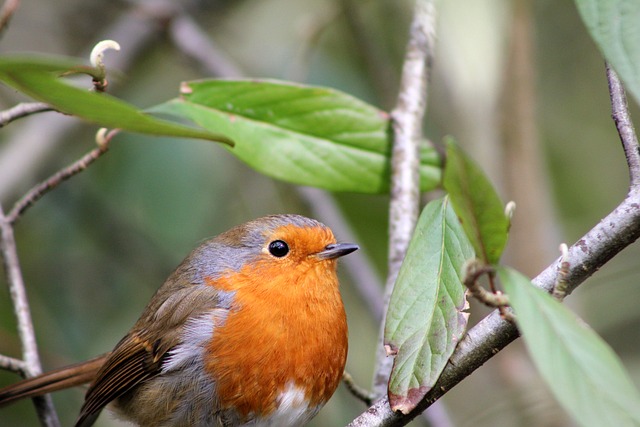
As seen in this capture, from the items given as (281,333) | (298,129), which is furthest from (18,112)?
(281,333)

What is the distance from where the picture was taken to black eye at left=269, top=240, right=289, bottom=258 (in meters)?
3.28

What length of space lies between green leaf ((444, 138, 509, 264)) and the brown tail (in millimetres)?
2019

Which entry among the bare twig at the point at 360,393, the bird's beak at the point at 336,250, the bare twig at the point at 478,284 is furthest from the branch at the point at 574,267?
the bird's beak at the point at 336,250

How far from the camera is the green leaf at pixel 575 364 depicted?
4.48ft

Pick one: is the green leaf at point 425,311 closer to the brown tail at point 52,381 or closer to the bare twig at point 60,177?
the bare twig at point 60,177

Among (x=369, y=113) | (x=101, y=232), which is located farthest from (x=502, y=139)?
(x=101, y=232)

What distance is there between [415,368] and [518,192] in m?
2.61

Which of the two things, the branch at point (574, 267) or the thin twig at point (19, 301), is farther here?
the thin twig at point (19, 301)

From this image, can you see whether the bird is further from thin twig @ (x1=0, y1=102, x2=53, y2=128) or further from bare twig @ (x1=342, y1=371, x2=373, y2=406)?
thin twig @ (x1=0, y1=102, x2=53, y2=128)

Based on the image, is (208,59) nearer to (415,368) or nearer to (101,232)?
(101,232)

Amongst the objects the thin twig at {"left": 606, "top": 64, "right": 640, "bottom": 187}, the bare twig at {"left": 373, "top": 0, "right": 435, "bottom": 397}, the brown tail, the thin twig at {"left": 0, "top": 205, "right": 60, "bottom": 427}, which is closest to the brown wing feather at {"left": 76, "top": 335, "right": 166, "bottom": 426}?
the brown tail

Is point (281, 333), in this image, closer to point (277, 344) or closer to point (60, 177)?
point (277, 344)

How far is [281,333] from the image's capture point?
9.69 ft

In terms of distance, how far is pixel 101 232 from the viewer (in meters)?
4.88
